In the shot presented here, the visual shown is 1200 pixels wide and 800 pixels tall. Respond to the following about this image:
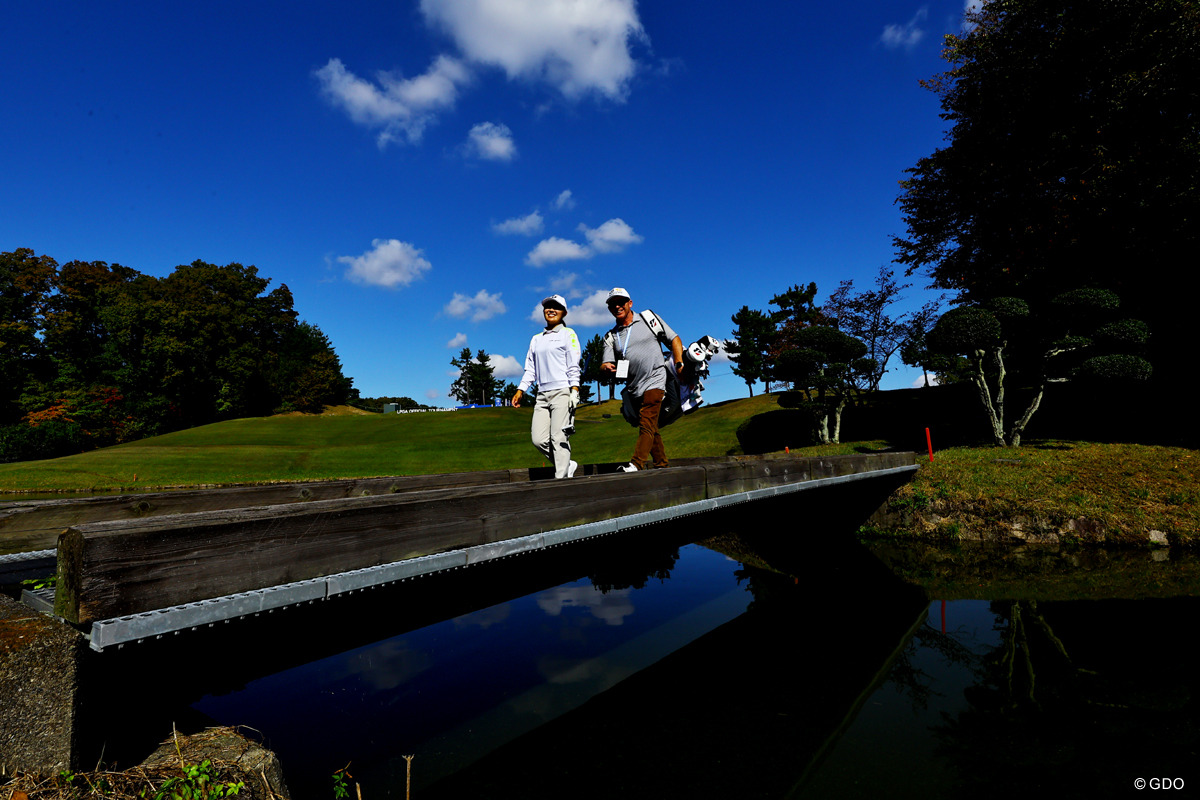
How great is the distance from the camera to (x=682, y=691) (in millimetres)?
4109

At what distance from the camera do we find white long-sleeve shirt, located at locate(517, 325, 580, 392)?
545cm

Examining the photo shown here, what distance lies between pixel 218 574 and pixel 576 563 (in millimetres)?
3071

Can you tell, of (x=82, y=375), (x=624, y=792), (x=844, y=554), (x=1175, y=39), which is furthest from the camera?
(x=82, y=375)

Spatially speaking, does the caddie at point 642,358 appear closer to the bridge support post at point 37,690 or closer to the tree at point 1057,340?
the bridge support post at point 37,690

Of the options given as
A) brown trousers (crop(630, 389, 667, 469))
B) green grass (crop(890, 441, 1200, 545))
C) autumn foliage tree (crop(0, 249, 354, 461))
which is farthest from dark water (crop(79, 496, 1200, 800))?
autumn foliage tree (crop(0, 249, 354, 461))

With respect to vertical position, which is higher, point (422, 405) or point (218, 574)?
point (422, 405)

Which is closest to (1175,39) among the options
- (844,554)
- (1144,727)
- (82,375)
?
(844,554)

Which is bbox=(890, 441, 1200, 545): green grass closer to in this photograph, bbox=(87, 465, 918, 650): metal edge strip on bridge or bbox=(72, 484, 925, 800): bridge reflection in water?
bbox=(72, 484, 925, 800): bridge reflection in water

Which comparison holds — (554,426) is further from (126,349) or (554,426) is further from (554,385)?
(126,349)

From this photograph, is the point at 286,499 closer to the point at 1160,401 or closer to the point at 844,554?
the point at 844,554

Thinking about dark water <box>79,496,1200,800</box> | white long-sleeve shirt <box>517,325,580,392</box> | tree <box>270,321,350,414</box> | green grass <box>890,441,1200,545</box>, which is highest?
tree <box>270,321,350,414</box>

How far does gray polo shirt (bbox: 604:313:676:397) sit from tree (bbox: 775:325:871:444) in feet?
50.7

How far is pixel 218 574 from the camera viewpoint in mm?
1609

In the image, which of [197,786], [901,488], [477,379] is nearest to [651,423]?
[197,786]
